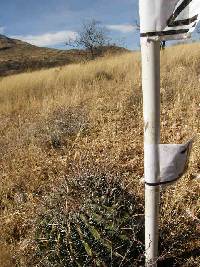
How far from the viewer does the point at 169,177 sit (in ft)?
7.06

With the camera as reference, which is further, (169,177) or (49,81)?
(49,81)

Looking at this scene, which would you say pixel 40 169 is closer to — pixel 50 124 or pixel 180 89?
pixel 50 124

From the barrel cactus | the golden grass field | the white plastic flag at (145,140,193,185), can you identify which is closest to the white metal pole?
the white plastic flag at (145,140,193,185)

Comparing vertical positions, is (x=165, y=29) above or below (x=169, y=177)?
above

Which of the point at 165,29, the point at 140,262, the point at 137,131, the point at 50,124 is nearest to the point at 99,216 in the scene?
the point at 140,262

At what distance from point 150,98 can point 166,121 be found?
3210mm

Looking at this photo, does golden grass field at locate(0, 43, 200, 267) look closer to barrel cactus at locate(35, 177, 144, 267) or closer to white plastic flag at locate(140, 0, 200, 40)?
barrel cactus at locate(35, 177, 144, 267)

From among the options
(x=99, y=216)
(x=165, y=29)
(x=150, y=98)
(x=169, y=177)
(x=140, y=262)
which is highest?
(x=165, y=29)

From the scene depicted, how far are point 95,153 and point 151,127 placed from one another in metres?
2.47

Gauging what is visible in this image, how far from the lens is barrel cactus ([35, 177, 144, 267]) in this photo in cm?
256

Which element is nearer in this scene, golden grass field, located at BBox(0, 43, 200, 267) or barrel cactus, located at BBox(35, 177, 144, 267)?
barrel cactus, located at BBox(35, 177, 144, 267)

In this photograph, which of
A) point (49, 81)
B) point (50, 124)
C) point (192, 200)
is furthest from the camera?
point (49, 81)

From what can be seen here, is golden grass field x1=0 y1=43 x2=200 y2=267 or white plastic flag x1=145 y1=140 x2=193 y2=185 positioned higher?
white plastic flag x1=145 y1=140 x2=193 y2=185

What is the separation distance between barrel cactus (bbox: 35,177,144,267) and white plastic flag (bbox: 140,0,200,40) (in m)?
1.23
